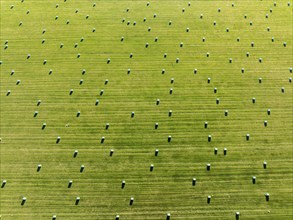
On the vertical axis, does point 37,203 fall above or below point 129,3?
below

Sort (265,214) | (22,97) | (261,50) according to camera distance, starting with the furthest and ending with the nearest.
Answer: (261,50) → (22,97) → (265,214)

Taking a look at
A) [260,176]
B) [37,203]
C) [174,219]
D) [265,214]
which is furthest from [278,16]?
[37,203]

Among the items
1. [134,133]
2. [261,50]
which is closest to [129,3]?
[261,50]

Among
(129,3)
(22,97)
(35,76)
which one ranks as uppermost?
(129,3)

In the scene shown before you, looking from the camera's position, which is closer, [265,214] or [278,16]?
[265,214]

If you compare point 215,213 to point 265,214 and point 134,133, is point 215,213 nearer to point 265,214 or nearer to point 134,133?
point 265,214

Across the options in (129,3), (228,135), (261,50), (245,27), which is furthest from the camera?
(129,3)
